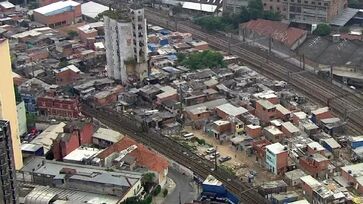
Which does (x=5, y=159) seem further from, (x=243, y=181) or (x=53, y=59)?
(x=53, y=59)

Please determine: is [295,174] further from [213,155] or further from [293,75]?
[293,75]

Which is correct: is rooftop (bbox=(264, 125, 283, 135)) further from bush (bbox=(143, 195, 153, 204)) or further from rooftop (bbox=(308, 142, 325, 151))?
bush (bbox=(143, 195, 153, 204))

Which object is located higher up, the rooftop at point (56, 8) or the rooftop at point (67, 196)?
the rooftop at point (56, 8)

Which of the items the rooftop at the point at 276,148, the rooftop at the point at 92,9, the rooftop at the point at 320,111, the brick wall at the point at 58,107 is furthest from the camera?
the rooftop at the point at 92,9

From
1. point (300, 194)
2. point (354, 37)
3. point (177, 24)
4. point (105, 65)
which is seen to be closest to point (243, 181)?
point (300, 194)

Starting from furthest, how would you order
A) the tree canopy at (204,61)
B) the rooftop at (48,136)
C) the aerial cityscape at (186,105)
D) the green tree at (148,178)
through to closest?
the tree canopy at (204,61) → the rooftop at (48,136) → the green tree at (148,178) → the aerial cityscape at (186,105)

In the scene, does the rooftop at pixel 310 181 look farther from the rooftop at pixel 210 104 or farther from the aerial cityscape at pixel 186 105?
the rooftop at pixel 210 104

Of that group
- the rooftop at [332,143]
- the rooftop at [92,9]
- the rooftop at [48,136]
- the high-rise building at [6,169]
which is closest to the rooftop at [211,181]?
the rooftop at [332,143]

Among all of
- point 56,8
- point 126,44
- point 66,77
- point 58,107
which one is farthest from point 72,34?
point 58,107
